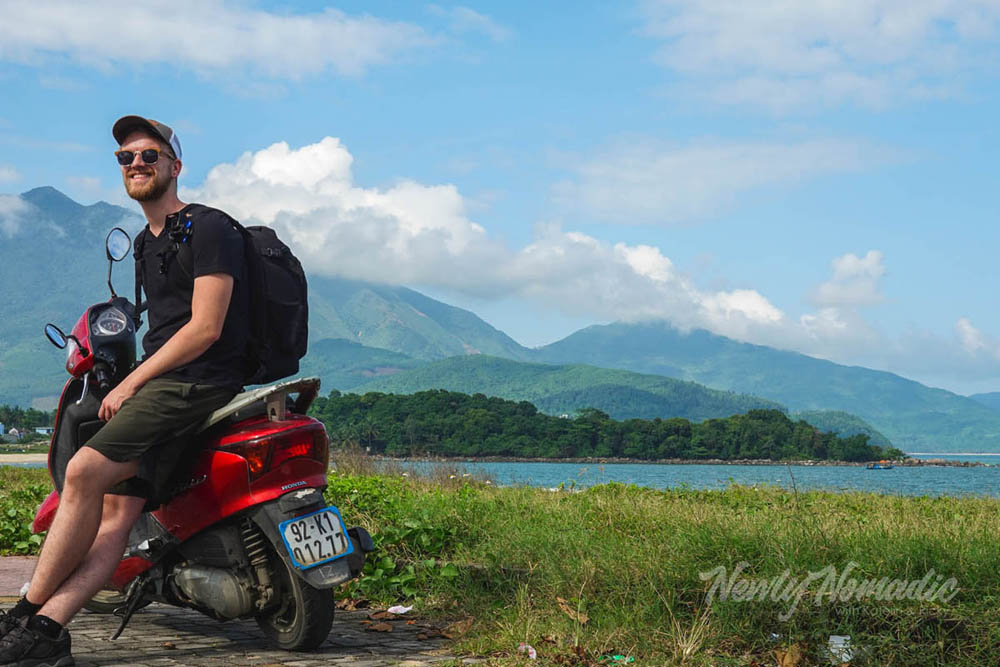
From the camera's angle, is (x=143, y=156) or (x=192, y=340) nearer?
(x=192, y=340)

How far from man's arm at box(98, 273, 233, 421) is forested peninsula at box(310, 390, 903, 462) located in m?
53.2

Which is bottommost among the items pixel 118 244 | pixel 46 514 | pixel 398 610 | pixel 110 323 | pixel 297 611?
pixel 398 610

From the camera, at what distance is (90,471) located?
3.93 meters

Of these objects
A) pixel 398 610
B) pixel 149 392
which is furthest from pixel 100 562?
pixel 398 610

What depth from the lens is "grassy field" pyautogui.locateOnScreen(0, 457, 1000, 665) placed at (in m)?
4.05

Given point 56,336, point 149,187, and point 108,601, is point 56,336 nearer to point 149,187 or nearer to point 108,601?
point 149,187

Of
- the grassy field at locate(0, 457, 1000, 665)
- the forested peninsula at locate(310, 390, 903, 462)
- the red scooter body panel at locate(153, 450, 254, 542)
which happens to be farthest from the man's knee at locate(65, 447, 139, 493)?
the forested peninsula at locate(310, 390, 903, 462)

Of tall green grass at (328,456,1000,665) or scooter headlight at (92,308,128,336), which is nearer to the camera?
tall green grass at (328,456,1000,665)

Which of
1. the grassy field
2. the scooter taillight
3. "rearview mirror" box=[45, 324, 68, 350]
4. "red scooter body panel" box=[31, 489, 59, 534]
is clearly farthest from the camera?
"red scooter body panel" box=[31, 489, 59, 534]

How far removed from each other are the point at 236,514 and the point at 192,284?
959 mm

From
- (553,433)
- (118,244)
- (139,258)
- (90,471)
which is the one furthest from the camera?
(553,433)

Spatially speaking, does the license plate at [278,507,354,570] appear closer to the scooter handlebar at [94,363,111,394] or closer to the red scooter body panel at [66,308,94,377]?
the scooter handlebar at [94,363,111,394]

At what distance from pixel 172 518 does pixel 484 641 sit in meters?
1.45

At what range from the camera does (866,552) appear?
15.2ft
